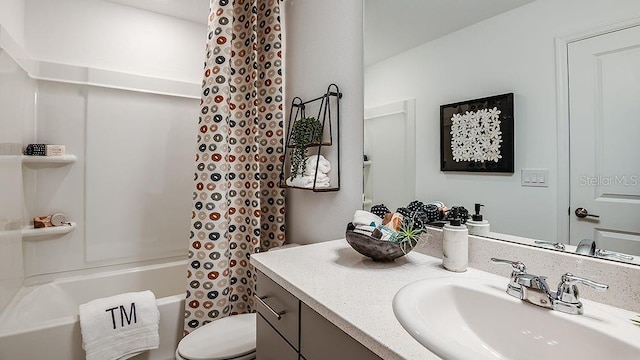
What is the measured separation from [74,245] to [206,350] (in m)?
1.53

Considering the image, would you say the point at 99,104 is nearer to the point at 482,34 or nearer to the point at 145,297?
the point at 145,297

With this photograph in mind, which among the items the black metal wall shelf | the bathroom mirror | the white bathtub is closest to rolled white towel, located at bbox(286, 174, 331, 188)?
the black metal wall shelf

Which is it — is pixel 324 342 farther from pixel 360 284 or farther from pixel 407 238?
pixel 407 238

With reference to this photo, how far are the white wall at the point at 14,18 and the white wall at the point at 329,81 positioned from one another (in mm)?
1605

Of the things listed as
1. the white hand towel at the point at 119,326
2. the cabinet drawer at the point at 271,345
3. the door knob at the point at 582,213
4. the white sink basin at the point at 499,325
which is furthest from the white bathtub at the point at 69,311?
the door knob at the point at 582,213

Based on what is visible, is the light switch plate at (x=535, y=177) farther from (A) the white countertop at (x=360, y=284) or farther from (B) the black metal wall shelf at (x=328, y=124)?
(B) the black metal wall shelf at (x=328, y=124)

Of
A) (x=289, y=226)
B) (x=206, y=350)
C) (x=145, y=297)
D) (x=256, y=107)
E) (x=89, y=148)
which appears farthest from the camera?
(x=89, y=148)

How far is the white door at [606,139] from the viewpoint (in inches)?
29.4

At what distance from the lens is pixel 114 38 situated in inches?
91.4

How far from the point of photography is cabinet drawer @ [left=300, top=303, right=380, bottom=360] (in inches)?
26.9

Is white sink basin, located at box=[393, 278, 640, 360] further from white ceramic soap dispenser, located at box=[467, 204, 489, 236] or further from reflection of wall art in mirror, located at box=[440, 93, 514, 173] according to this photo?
reflection of wall art in mirror, located at box=[440, 93, 514, 173]

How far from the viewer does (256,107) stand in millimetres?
1939

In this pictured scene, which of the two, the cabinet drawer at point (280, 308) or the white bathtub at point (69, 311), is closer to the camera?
the cabinet drawer at point (280, 308)

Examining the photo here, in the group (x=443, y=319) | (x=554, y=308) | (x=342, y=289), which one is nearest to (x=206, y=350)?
(x=342, y=289)
